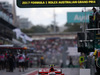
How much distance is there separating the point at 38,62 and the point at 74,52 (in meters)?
6.55

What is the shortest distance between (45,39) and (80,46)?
242ft

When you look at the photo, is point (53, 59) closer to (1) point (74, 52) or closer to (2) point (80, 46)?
(1) point (74, 52)

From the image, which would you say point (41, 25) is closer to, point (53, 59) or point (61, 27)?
point (61, 27)

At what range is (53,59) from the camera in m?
55.4

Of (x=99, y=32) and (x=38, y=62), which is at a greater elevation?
(x=99, y=32)

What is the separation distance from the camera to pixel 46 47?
3674 inches

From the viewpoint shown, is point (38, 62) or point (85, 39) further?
point (38, 62)

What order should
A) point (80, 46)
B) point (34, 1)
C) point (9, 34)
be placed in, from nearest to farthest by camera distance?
point (34, 1)
point (80, 46)
point (9, 34)

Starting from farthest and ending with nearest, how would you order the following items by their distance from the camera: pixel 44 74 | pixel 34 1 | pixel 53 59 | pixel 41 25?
pixel 41 25 → pixel 53 59 → pixel 44 74 → pixel 34 1

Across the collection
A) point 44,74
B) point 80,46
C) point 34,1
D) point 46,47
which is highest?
point 34,1

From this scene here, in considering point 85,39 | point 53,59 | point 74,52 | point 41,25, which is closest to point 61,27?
point 41,25

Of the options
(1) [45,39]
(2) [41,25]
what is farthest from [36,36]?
(2) [41,25]

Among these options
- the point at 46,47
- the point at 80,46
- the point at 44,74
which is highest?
the point at 80,46

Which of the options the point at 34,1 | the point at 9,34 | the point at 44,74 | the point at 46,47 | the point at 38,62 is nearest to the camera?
the point at 34,1
